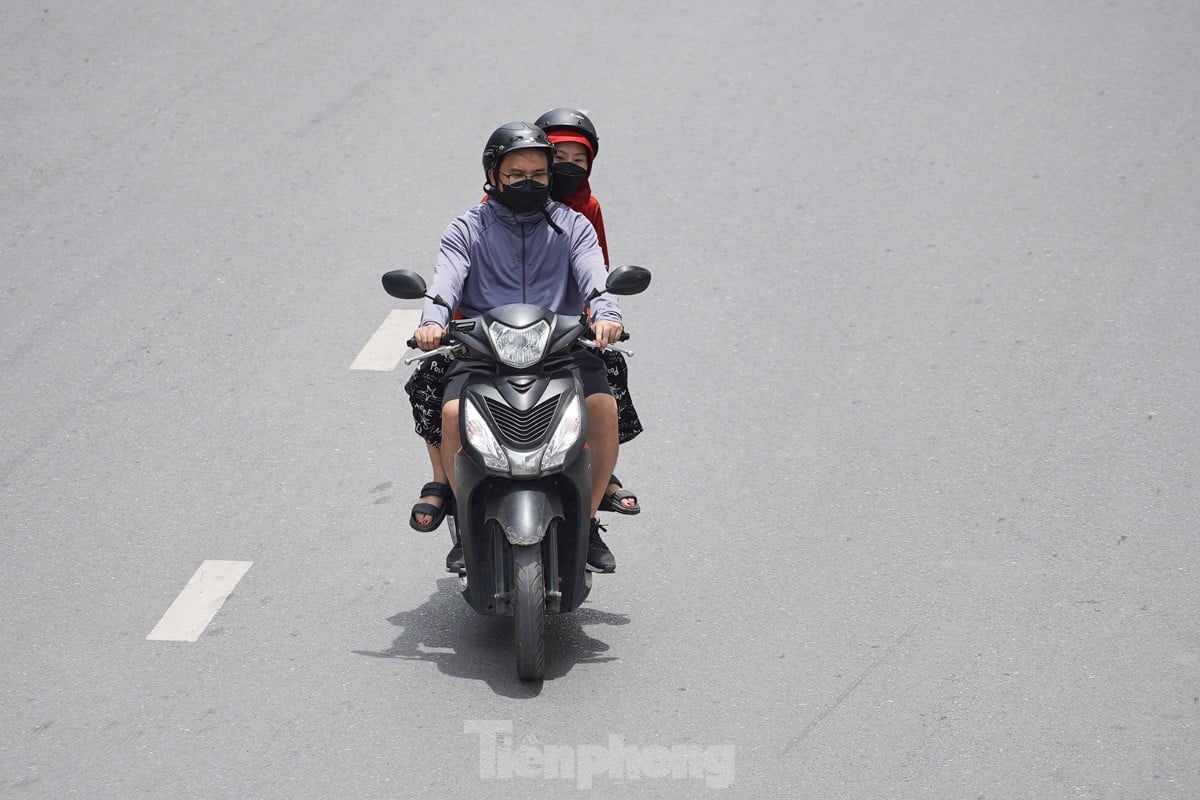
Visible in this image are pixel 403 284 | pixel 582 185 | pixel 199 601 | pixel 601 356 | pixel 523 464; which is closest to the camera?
pixel 523 464

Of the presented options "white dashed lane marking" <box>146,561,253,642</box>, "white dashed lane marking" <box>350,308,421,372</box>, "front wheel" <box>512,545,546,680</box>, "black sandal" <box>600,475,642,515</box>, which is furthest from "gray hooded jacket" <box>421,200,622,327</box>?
"white dashed lane marking" <box>350,308,421,372</box>

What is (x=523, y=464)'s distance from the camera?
555 cm

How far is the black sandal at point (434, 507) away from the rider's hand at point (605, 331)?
86 cm

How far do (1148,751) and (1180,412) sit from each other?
2.96m

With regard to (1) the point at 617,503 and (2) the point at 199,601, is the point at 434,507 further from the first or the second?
(2) the point at 199,601

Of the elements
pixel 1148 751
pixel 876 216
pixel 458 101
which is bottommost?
pixel 1148 751

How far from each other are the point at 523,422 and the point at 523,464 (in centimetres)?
16

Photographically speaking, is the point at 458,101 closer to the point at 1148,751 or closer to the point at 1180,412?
the point at 1180,412

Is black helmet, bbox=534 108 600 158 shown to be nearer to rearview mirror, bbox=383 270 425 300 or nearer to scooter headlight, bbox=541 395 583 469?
rearview mirror, bbox=383 270 425 300

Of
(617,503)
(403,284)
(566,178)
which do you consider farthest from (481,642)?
(566,178)

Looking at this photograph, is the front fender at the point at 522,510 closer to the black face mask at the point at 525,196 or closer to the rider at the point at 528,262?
the rider at the point at 528,262

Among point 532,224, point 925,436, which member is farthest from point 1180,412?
point 532,224

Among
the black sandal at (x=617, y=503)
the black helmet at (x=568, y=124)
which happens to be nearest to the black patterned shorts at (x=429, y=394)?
the black sandal at (x=617, y=503)

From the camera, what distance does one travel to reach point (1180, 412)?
25.7 feet
